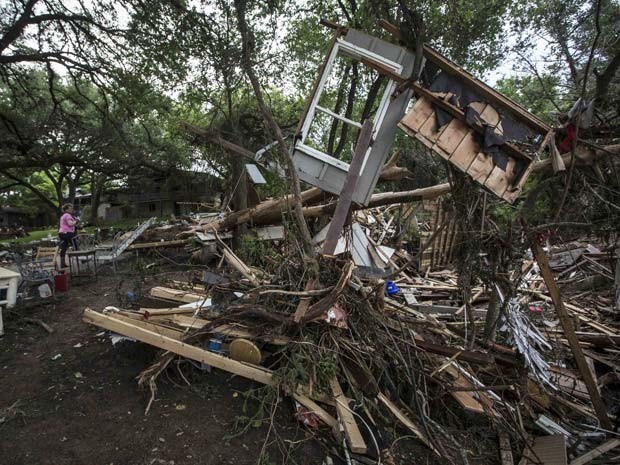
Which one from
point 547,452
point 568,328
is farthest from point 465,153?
point 547,452

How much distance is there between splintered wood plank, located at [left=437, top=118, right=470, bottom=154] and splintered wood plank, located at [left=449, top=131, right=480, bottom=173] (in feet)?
0.14

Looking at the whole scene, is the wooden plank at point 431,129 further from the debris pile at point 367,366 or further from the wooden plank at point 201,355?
the wooden plank at point 201,355

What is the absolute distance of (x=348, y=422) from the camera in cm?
273

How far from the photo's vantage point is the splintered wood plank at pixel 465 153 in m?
3.10

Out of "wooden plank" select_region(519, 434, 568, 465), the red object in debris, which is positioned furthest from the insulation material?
the red object in debris

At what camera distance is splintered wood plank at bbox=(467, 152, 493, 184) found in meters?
3.05

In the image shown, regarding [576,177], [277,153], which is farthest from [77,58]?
[576,177]

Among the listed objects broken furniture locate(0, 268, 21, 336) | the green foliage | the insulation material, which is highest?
the insulation material

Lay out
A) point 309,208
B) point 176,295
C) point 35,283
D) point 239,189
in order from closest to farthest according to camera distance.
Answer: point 176,295 → point 35,283 → point 309,208 → point 239,189

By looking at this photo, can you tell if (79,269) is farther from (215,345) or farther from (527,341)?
(527,341)

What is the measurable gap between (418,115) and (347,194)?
112cm

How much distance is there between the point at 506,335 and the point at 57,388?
558 centimetres

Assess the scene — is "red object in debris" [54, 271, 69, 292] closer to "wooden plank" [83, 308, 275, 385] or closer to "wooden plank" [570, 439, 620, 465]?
"wooden plank" [83, 308, 275, 385]

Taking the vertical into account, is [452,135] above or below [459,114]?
below
